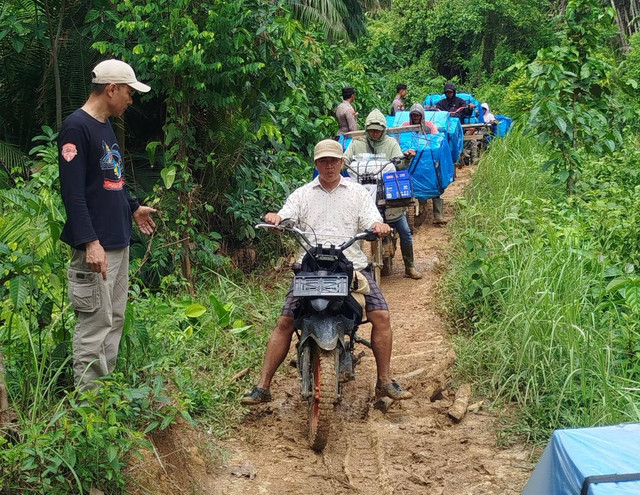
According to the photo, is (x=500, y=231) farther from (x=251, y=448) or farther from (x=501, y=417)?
(x=251, y=448)

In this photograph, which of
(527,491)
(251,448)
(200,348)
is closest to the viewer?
(527,491)

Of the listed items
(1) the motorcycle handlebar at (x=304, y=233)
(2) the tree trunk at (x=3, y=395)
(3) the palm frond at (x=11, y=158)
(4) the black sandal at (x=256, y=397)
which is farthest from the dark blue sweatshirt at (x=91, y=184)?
(3) the palm frond at (x=11, y=158)

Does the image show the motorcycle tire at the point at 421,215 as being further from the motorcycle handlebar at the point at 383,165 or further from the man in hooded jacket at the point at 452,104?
the man in hooded jacket at the point at 452,104

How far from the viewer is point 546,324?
562cm

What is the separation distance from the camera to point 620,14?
28391 millimetres

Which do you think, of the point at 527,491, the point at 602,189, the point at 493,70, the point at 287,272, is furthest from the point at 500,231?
the point at 493,70

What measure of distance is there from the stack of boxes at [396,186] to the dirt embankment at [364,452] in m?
2.20

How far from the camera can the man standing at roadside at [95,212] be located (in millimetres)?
4125

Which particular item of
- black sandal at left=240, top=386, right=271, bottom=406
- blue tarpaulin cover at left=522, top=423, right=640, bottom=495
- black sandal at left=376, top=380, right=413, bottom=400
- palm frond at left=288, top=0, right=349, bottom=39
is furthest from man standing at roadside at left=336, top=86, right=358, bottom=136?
blue tarpaulin cover at left=522, top=423, right=640, bottom=495

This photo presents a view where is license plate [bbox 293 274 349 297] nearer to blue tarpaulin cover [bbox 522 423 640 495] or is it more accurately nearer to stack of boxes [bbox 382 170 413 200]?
blue tarpaulin cover [bbox 522 423 640 495]

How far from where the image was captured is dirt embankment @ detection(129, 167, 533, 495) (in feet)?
15.2

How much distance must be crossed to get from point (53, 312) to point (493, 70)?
23662 mm

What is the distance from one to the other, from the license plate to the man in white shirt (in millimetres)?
428

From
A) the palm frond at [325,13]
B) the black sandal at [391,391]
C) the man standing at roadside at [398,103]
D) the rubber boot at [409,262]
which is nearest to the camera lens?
the black sandal at [391,391]
